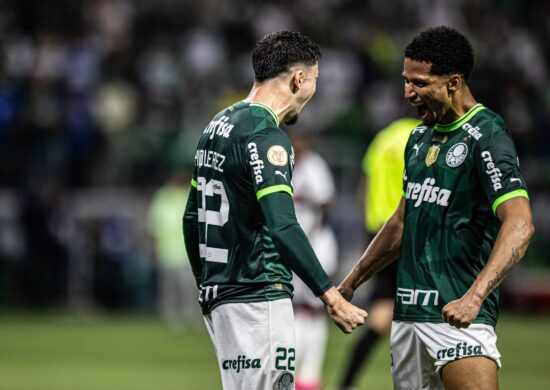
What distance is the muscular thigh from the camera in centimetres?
573

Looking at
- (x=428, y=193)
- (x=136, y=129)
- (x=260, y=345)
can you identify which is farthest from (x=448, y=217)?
(x=136, y=129)

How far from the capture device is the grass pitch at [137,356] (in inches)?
488

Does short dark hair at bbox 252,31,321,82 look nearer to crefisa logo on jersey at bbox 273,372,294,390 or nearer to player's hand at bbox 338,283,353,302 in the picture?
player's hand at bbox 338,283,353,302

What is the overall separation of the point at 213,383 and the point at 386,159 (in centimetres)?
348

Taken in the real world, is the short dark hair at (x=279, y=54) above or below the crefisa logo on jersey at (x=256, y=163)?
above

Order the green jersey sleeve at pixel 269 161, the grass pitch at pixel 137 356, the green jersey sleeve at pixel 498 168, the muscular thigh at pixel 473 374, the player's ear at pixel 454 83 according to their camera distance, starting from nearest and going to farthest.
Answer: the green jersey sleeve at pixel 498 168 → the muscular thigh at pixel 473 374 → the green jersey sleeve at pixel 269 161 → the player's ear at pixel 454 83 → the grass pitch at pixel 137 356

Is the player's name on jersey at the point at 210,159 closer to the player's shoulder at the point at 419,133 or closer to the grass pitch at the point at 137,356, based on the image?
the player's shoulder at the point at 419,133

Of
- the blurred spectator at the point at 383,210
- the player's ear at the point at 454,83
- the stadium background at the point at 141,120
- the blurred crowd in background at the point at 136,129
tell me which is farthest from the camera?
the blurred crowd in background at the point at 136,129

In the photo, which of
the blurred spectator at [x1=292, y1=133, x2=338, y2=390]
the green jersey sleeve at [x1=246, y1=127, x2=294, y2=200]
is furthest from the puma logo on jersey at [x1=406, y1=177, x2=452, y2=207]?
the blurred spectator at [x1=292, y1=133, x2=338, y2=390]

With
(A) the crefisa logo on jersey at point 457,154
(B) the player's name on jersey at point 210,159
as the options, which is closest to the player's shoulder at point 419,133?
(A) the crefisa logo on jersey at point 457,154

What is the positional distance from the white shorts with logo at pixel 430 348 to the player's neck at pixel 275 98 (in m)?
1.30

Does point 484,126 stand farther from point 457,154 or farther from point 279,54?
point 279,54

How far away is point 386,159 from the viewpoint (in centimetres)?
1010

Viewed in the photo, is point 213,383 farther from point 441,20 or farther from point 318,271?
point 441,20
